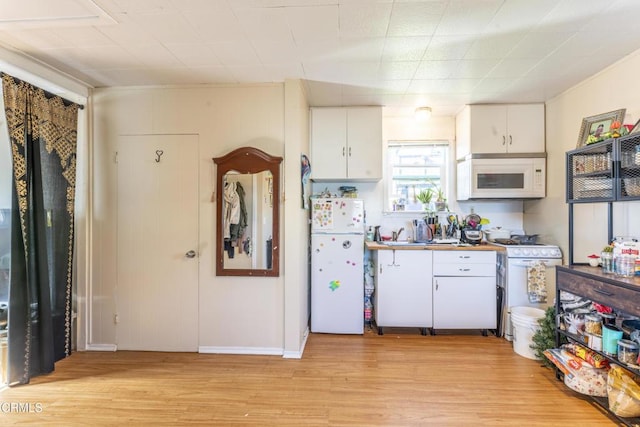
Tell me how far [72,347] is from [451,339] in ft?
11.8

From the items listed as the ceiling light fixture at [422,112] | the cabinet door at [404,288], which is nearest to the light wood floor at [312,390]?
the cabinet door at [404,288]

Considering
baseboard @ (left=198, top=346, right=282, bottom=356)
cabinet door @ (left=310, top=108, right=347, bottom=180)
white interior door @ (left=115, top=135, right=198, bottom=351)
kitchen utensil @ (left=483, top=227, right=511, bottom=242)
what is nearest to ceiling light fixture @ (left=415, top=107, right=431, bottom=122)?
cabinet door @ (left=310, top=108, right=347, bottom=180)

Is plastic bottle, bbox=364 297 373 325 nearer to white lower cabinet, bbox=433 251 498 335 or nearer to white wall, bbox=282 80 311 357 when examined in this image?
white lower cabinet, bbox=433 251 498 335

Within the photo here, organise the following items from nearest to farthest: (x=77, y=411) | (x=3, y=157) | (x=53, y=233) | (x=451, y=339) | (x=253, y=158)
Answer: (x=77, y=411) → (x=3, y=157) → (x=53, y=233) → (x=253, y=158) → (x=451, y=339)

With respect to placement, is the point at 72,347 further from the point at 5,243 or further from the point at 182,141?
the point at 182,141

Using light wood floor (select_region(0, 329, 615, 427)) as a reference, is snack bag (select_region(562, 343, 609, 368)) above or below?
above

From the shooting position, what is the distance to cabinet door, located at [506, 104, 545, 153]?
3238 mm

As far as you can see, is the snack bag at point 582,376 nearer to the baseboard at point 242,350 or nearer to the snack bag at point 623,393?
the snack bag at point 623,393

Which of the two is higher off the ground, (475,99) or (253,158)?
(475,99)

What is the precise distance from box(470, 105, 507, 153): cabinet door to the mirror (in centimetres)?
225

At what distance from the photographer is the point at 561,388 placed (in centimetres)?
220

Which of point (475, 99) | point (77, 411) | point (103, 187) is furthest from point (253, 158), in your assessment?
point (475, 99)

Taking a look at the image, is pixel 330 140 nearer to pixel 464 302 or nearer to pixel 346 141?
pixel 346 141

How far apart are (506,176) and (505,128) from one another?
1.70 ft
